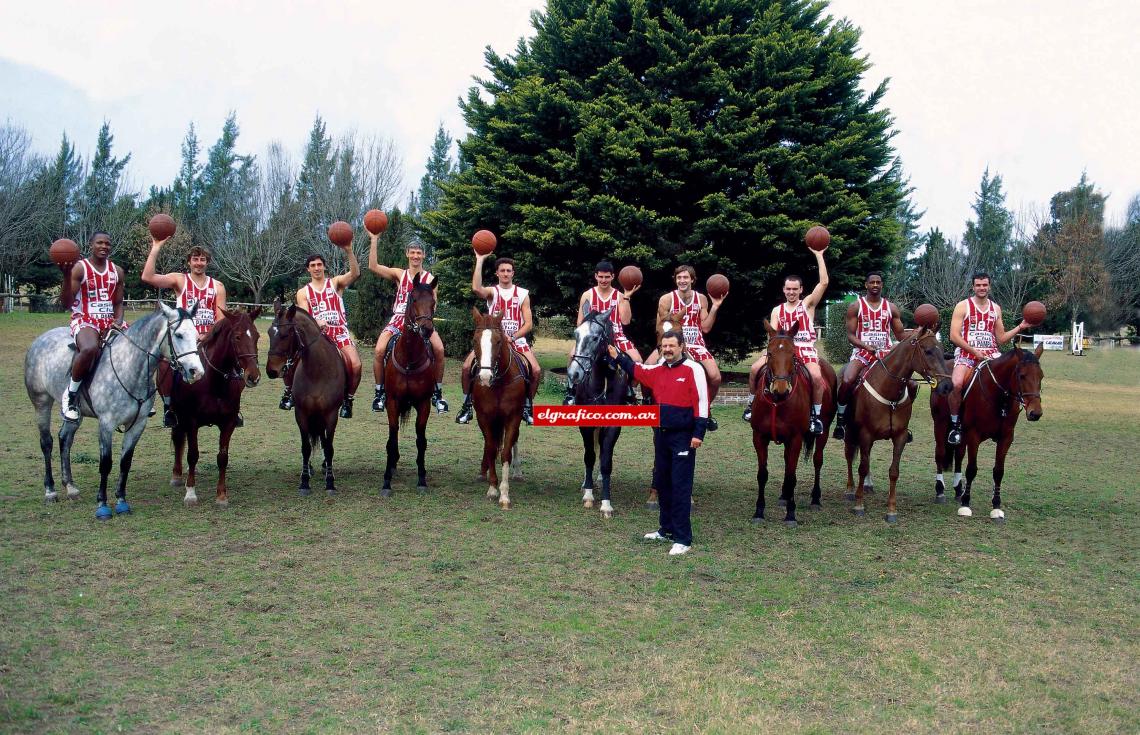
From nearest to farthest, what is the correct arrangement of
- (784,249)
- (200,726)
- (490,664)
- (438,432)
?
(200,726)
(490,664)
(438,432)
(784,249)

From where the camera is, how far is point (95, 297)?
388 inches

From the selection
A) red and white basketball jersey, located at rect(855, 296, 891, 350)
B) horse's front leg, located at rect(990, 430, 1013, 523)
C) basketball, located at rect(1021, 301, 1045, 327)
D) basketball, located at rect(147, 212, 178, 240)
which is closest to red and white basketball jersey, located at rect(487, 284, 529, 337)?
basketball, located at rect(147, 212, 178, 240)

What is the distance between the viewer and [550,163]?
20406 millimetres

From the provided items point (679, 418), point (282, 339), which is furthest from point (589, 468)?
point (282, 339)

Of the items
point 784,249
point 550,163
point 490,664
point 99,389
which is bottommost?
point 490,664

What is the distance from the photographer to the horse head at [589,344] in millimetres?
9750

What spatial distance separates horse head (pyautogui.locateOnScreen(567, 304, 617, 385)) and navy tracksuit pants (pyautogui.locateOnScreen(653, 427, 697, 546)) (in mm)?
1383

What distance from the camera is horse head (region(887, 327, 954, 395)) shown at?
10.0m

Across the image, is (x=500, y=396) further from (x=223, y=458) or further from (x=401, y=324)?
(x=223, y=458)

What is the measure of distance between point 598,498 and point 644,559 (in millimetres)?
2771

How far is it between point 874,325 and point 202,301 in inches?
344

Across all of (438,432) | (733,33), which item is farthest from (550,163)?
(438,432)

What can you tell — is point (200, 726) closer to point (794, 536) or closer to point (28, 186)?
point (794, 536)

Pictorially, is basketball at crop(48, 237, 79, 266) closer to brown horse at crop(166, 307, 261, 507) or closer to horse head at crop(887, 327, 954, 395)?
brown horse at crop(166, 307, 261, 507)
